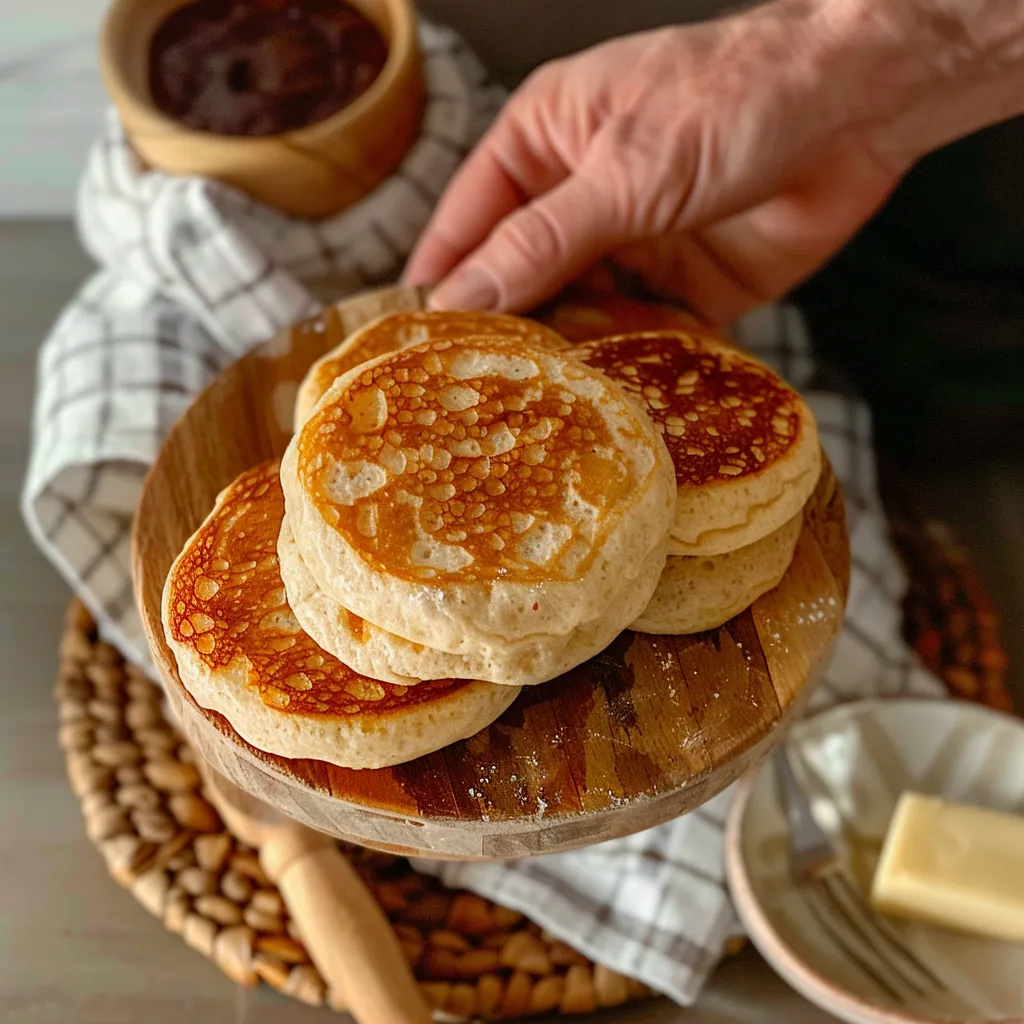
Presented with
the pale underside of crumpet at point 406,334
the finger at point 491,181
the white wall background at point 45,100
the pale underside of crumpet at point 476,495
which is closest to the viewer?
the pale underside of crumpet at point 476,495

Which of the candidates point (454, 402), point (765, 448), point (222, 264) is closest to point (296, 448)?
point (454, 402)

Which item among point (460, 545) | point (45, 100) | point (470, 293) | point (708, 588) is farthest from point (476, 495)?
point (45, 100)

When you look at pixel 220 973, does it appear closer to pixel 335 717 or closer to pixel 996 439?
pixel 335 717

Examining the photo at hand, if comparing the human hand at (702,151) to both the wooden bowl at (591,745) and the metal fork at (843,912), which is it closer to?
the wooden bowl at (591,745)

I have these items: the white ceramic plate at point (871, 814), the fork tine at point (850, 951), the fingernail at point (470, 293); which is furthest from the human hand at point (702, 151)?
the fork tine at point (850, 951)

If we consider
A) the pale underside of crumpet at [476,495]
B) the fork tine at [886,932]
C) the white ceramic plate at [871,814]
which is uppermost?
the pale underside of crumpet at [476,495]

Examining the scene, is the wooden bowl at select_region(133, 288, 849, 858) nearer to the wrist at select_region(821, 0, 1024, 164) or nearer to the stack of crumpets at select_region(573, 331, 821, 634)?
the stack of crumpets at select_region(573, 331, 821, 634)

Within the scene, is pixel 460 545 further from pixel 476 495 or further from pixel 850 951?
pixel 850 951
